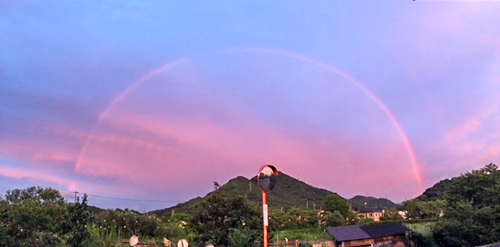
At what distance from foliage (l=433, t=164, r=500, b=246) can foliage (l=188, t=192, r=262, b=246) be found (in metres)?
12.4

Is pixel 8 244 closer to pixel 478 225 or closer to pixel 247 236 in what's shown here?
pixel 247 236

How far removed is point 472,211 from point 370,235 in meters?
6.03

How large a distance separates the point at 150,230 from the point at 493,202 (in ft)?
57.4

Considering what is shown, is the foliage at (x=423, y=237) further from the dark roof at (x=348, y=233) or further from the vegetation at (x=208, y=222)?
the dark roof at (x=348, y=233)

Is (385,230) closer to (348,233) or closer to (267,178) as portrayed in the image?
(348,233)

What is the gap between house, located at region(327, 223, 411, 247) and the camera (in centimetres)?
2534

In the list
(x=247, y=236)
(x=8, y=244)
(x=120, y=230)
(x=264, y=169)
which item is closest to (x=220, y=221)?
(x=247, y=236)

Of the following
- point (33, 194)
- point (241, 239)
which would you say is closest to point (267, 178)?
point (241, 239)

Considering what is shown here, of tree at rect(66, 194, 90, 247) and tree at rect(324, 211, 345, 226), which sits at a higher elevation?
tree at rect(324, 211, 345, 226)

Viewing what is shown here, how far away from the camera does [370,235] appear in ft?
86.4

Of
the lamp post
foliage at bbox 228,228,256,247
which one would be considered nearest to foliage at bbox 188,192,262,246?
foliage at bbox 228,228,256,247

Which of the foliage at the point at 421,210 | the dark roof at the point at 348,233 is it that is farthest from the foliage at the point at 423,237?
the foliage at the point at 421,210

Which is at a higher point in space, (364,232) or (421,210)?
(421,210)

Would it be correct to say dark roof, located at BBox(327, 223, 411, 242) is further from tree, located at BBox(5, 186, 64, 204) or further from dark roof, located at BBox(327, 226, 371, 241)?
tree, located at BBox(5, 186, 64, 204)
